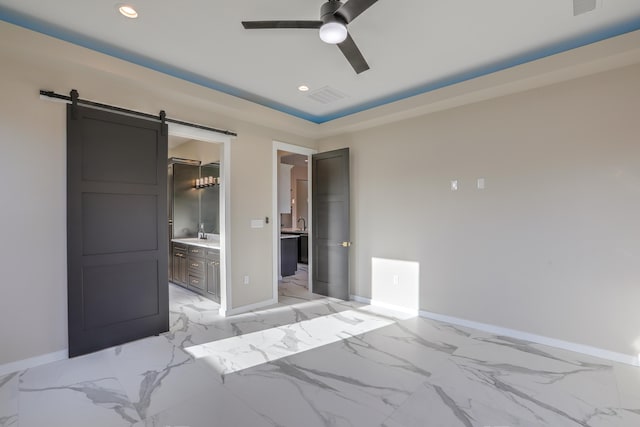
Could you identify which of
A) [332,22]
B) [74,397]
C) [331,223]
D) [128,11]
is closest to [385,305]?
[331,223]

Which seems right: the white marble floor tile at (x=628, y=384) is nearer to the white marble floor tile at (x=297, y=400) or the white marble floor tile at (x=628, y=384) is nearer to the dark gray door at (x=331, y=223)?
the white marble floor tile at (x=297, y=400)

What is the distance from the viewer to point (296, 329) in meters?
3.55

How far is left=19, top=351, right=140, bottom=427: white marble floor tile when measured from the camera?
6.45ft

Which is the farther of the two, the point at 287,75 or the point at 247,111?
the point at 247,111

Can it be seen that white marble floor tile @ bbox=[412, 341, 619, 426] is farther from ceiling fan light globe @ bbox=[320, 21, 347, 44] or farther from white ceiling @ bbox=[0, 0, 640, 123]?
white ceiling @ bbox=[0, 0, 640, 123]

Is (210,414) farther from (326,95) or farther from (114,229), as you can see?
(326,95)

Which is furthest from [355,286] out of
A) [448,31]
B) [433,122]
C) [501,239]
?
[448,31]

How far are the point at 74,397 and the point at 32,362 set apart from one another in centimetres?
82

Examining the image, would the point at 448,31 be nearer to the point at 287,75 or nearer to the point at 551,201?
the point at 287,75

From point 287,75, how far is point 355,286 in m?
3.19

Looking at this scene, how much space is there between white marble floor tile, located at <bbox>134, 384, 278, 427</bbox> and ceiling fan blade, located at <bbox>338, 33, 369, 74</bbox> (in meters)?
2.73

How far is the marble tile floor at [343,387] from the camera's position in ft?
6.55

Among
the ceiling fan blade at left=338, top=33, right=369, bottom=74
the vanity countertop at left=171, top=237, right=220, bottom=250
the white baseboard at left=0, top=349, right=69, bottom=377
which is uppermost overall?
the ceiling fan blade at left=338, top=33, right=369, bottom=74

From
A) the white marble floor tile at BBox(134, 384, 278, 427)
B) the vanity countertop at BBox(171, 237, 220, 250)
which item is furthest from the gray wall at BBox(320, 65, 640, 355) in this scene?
the white marble floor tile at BBox(134, 384, 278, 427)
